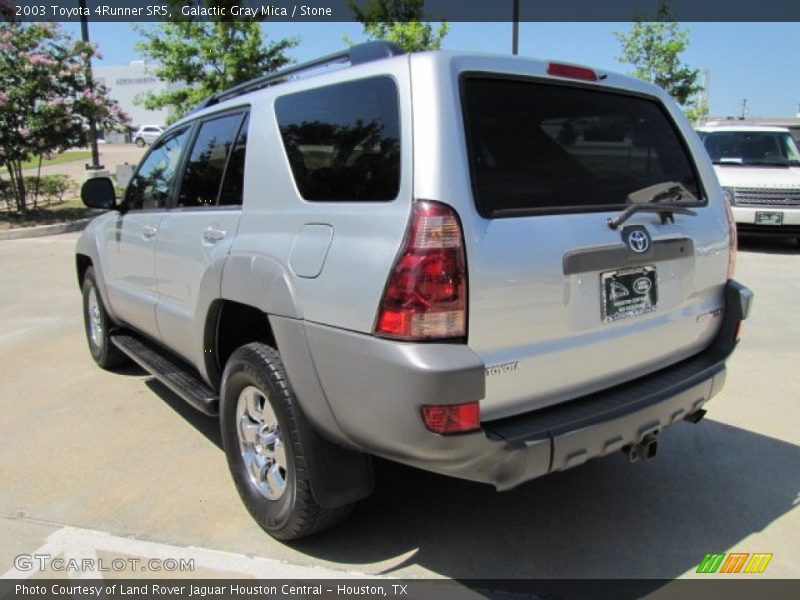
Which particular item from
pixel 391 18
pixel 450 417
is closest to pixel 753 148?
pixel 391 18

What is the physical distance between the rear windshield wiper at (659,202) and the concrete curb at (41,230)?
1311 cm

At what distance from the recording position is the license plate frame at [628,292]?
8.74 ft

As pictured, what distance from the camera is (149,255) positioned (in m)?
4.20

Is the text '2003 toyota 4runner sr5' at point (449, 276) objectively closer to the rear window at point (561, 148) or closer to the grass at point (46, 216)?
the rear window at point (561, 148)

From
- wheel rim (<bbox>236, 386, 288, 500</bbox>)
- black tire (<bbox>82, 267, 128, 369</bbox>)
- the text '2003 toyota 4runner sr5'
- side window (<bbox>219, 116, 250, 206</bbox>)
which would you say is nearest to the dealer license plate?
the text '2003 toyota 4runner sr5'

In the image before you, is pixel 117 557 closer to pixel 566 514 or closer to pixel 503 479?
pixel 503 479

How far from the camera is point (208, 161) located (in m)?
3.71

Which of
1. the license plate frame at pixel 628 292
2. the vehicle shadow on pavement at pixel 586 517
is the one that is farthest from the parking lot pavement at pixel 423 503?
the license plate frame at pixel 628 292

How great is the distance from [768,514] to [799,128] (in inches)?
952

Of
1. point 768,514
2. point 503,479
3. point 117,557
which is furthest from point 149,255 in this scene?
point 768,514

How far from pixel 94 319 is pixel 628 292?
4422 millimetres

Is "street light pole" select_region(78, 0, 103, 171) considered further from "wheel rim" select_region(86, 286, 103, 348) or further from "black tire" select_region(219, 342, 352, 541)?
"black tire" select_region(219, 342, 352, 541)

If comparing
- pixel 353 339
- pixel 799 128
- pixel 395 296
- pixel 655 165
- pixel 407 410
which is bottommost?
pixel 407 410

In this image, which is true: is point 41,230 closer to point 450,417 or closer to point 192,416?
point 192,416
